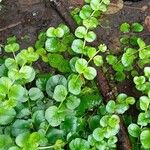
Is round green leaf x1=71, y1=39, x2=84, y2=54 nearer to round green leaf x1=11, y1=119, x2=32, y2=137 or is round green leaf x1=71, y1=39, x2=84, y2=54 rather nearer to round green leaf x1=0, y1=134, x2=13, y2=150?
round green leaf x1=11, y1=119, x2=32, y2=137

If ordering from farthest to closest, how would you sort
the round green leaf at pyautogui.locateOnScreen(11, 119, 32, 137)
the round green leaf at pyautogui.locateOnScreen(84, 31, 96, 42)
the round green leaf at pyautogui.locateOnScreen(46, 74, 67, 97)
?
the round green leaf at pyautogui.locateOnScreen(84, 31, 96, 42), the round green leaf at pyautogui.locateOnScreen(46, 74, 67, 97), the round green leaf at pyautogui.locateOnScreen(11, 119, 32, 137)

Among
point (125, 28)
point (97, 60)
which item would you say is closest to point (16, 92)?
point (97, 60)

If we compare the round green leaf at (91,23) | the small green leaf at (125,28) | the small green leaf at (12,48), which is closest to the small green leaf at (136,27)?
the small green leaf at (125,28)

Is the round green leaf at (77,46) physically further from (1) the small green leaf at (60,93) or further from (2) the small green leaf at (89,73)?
(1) the small green leaf at (60,93)

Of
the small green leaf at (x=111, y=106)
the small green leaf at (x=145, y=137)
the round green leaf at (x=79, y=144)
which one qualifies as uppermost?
the round green leaf at (x=79, y=144)


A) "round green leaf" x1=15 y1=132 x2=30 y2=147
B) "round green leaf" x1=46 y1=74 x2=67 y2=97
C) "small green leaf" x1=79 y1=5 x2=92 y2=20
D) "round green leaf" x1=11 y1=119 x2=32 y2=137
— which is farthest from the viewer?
"small green leaf" x1=79 y1=5 x2=92 y2=20

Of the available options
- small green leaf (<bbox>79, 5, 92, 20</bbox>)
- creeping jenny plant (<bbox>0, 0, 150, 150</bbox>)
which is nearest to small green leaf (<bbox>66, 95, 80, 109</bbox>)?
creeping jenny plant (<bbox>0, 0, 150, 150</bbox>)

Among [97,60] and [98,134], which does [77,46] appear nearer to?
[97,60]

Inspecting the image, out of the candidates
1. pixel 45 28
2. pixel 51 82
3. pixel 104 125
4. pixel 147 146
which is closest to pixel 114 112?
pixel 104 125
